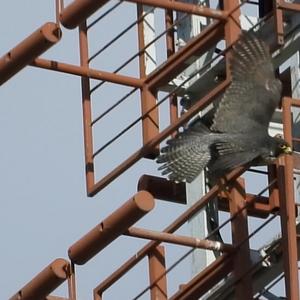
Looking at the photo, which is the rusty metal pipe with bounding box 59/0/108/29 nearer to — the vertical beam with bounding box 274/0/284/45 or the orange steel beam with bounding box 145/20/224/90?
the orange steel beam with bounding box 145/20/224/90

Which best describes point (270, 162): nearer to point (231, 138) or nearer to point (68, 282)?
point (231, 138)

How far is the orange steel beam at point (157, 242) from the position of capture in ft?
90.3

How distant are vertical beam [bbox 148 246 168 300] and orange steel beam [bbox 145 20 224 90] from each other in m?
1.23

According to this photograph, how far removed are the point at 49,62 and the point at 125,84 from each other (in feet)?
1.95

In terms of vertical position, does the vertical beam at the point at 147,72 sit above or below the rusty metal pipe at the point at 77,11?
below

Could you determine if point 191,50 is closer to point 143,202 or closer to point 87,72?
point 87,72

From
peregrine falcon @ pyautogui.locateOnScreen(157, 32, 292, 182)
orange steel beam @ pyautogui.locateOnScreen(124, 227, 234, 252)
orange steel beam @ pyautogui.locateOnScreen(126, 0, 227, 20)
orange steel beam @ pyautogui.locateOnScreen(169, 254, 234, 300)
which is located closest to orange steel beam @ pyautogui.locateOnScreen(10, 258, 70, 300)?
orange steel beam @ pyautogui.locateOnScreen(124, 227, 234, 252)

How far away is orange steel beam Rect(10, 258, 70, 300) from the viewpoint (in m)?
26.6

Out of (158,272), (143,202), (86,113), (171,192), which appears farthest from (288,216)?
(86,113)

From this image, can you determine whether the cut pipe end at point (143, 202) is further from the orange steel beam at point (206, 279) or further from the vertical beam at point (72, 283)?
the orange steel beam at point (206, 279)

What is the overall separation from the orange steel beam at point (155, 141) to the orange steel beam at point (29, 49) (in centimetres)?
102

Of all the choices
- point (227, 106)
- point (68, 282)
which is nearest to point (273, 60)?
point (227, 106)

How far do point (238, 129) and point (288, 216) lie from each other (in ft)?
4.96

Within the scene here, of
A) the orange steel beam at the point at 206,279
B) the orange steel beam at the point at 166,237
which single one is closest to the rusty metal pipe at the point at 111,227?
the orange steel beam at the point at 166,237
